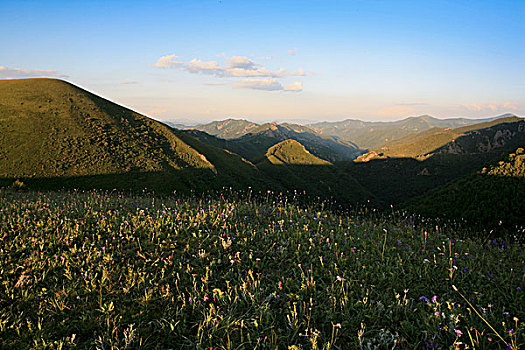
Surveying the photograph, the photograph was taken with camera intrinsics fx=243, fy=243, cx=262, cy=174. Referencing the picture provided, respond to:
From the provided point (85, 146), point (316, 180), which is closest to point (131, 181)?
point (85, 146)

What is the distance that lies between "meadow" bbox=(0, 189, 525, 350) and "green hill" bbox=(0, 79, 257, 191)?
3336 cm

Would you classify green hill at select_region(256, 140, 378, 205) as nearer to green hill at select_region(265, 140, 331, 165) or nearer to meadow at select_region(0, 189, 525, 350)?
green hill at select_region(265, 140, 331, 165)

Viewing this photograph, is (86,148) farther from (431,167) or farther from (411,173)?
(431,167)

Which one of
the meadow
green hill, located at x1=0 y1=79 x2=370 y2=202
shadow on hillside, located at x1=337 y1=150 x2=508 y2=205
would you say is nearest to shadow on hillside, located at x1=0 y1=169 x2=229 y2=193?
green hill, located at x1=0 y1=79 x2=370 y2=202

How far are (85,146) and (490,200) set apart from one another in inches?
2206

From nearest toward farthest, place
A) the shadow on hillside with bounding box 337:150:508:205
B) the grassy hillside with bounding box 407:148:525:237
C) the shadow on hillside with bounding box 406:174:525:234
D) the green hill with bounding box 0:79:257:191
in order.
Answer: the shadow on hillside with bounding box 406:174:525:234
the grassy hillside with bounding box 407:148:525:237
the green hill with bounding box 0:79:257:191
the shadow on hillside with bounding box 337:150:508:205

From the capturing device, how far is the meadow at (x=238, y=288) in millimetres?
3344

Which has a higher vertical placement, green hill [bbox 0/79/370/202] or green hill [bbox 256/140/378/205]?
green hill [bbox 0/79/370/202]

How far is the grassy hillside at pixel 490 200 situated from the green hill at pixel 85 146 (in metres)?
36.8

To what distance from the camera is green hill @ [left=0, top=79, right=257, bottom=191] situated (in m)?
34.0

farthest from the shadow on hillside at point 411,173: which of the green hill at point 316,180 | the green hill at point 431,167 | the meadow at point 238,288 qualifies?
the meadow at point 238,288

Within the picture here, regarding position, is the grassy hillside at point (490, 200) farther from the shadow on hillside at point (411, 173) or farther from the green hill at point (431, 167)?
the shadow on hillside at point (411, 173)

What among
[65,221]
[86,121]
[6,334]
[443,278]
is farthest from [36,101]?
[443,278]

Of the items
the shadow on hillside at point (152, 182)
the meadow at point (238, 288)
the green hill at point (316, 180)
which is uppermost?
the meadow at point (238, 288)
